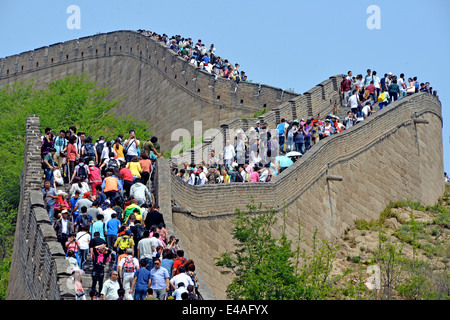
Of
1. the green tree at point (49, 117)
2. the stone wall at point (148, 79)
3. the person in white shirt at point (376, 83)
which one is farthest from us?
the green tree at point (49, 117)

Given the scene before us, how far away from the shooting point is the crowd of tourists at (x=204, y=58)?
50031 mm

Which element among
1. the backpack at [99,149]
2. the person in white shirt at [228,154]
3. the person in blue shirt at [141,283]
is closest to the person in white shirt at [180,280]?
the person in blue shirt at [141,283]

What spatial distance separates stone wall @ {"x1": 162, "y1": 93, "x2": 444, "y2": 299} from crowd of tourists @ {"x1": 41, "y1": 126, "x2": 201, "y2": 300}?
2.28 metres

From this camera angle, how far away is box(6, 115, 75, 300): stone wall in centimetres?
2333

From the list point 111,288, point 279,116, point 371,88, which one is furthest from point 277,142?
point 111,288

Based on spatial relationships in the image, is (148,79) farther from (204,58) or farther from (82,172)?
(82,172)

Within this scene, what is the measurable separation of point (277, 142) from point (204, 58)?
16.8m

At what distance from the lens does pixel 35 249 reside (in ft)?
86.9

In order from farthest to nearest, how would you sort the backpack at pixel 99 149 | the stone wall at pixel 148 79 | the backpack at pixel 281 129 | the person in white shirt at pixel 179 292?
the stone wall at pixel 148 79, the backpack at pixel 281 129, the backpack at pixel 99 149, the person in white shirt at pixel 179 292

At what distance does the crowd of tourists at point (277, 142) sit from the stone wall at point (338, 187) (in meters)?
0.44

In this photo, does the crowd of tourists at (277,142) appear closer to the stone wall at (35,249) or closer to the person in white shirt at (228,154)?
the person in white shirt at (228,154)

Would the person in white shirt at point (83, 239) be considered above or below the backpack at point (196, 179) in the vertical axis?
below

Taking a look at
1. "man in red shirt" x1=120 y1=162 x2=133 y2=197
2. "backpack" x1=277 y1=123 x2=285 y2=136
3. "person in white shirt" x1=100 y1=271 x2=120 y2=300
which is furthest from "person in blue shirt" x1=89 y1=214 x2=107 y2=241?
"backpack" x1=277 y1=123 x2=285 y2=136

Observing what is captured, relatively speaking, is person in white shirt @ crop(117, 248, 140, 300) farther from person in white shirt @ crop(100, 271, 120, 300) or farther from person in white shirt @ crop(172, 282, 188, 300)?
person in white shirt @ crop(172, 282, 188, 300)
